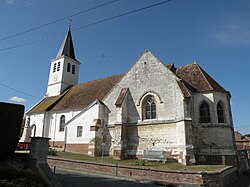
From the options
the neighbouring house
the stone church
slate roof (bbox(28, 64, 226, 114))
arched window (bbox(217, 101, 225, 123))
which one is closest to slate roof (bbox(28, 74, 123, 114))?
slate roof (bbox(28, 64, 226, 114))

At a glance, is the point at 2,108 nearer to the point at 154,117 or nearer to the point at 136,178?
the point at 136,178

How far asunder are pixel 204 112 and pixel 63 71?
2460cm

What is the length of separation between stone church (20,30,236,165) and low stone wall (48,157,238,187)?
11.4 feet

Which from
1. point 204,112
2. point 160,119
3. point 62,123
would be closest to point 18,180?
point 160,119

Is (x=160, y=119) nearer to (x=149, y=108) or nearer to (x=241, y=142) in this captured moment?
(x=149, y=108)

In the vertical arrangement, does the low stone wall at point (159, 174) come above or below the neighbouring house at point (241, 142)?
below

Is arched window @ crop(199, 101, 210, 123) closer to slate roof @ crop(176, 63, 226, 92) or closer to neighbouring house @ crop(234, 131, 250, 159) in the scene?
slate roof @ crop(176, 63, 226, 92)

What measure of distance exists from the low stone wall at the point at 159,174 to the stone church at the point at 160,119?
136 inches

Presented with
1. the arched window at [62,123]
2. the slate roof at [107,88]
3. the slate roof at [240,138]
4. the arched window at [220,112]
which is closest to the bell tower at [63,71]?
the slate roof at [107,88]

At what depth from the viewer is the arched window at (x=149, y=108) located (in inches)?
742

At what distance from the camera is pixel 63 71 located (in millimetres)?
34031

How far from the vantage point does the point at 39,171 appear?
8.13 m

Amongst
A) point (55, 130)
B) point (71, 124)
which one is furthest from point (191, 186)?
point (55, 130)

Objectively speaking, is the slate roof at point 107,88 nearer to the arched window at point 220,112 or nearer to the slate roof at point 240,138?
the arched window at point 220,112
